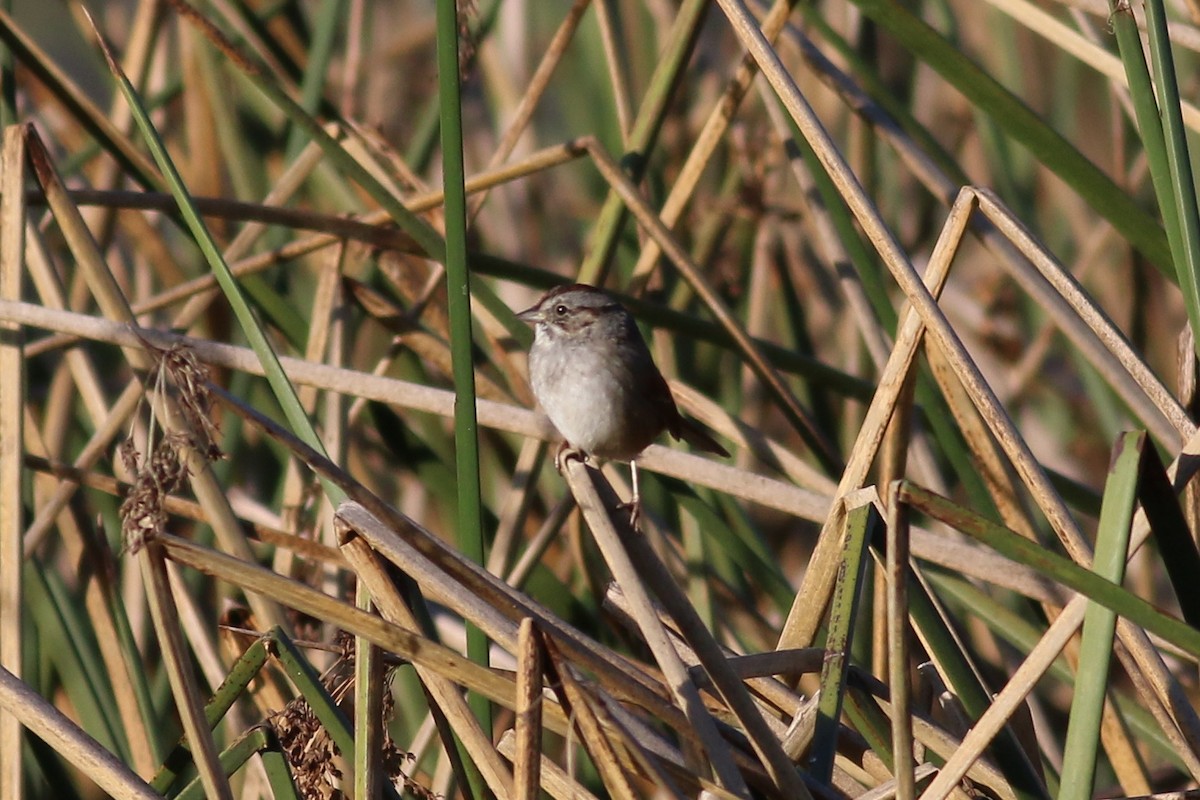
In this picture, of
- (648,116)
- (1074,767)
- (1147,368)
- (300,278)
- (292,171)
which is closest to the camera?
(1074,767)

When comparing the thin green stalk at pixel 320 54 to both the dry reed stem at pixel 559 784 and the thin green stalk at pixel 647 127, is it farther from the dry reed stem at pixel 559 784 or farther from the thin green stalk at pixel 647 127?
the dry reed stem at pixel 559 784

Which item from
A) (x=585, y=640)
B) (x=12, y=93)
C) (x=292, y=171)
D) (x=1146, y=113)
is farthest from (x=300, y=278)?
(x=1146, y=113)

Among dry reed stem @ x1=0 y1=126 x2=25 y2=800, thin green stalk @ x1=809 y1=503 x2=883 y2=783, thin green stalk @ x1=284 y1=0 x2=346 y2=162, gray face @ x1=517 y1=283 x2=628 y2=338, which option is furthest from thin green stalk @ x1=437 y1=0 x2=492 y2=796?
thin green stalk @ x1=284 y1=0 x2=346 y2=162

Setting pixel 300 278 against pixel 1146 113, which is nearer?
pixel 1146 113

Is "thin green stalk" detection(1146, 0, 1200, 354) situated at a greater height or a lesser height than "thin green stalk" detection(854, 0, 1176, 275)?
lesser

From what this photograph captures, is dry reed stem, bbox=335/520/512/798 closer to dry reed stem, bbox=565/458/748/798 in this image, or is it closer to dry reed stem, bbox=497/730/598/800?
dry reed stem, bbox=497/730/598/800

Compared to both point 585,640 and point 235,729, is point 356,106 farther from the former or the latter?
point 585,640

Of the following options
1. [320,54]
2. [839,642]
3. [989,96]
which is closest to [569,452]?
[839,642]
